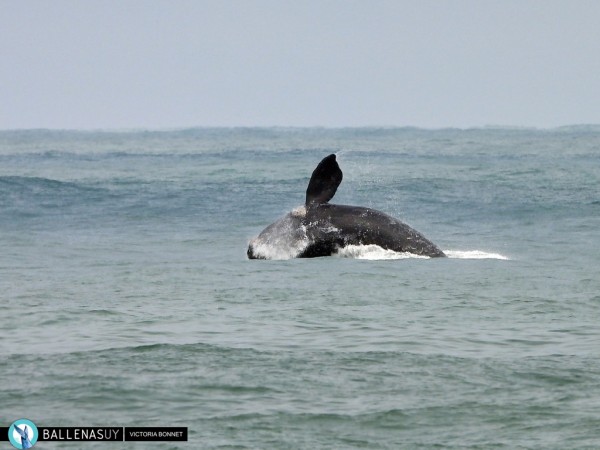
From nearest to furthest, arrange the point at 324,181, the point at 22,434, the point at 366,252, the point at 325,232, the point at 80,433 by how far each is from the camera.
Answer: the point at 22,434 < the point at 80,433 < the point at 324,181 < the point at 325,232 < the point at 366,252

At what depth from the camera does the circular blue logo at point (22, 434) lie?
9992 mm

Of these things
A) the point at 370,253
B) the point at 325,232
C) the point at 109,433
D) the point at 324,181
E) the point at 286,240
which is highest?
the point at 324,181

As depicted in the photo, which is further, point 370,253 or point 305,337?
point 370,253

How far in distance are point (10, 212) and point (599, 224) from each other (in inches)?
618

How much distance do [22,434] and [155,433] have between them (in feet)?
3.45

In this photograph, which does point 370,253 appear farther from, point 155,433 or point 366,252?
point 155,433

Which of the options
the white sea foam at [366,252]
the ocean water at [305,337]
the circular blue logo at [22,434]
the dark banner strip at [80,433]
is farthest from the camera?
the white sea foam at [366,252]

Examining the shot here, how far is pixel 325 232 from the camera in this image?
21656mm

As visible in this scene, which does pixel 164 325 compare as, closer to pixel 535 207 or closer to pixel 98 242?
pixel 98 242

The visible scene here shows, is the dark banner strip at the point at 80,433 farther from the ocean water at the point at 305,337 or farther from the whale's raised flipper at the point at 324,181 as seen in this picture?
the whale's raised flipper at the point at 324,181

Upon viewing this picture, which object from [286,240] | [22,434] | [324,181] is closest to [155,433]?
[22,434]

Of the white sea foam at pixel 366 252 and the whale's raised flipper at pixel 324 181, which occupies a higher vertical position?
the whale's raised flipper at pixel 324 181

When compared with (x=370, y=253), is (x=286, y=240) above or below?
above

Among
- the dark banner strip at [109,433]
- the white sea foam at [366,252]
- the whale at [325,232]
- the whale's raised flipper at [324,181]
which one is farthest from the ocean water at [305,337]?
the whale's raised flipper at [324,181]
